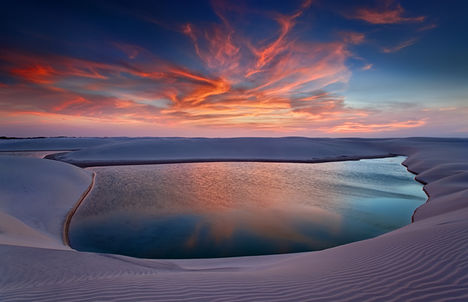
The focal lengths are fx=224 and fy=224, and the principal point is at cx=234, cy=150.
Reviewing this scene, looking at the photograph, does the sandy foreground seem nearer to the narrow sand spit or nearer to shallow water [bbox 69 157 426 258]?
the narrow sand spit

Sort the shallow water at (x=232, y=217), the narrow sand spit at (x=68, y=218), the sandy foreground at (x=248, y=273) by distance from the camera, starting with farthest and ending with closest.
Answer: the narrow sand spit at (x=68, y=218), the shallow water at (x=232, y=217), the sandy foreground at (x=248, y=273)

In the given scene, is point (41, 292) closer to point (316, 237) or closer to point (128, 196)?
point (316, 237)

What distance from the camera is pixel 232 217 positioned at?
916 centimetres

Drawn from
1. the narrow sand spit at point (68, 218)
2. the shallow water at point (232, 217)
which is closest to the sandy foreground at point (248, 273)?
the narrow sand spit at point (68, 218)

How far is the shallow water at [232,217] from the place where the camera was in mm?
6879

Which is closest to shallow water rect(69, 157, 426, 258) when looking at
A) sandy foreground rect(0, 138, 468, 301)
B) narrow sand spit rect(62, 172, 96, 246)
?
narrow sand spit rect(62, 172, 96, 246)

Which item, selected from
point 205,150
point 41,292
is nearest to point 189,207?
point 41,292

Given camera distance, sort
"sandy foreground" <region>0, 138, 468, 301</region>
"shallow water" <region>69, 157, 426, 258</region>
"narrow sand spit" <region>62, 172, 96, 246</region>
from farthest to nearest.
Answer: "narrow sand spit" <region>62, 172, 96, 246</region> < "shallow water" <region>69, 157, 426, 258</region> < "sandy foreground" <region>0, 138, 468, 301</region>

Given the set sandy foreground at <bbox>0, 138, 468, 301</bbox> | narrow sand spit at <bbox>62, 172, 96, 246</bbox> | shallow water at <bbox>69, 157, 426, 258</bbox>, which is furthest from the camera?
narrow sand spit at <bbox>62, 172, 96, 246</bbox>

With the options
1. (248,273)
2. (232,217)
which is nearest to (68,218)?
(232,217)

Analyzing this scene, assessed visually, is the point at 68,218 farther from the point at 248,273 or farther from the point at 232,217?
the point at 248,273

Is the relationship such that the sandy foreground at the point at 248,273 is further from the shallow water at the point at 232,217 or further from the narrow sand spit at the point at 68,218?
the shallow water at the point at 232,217

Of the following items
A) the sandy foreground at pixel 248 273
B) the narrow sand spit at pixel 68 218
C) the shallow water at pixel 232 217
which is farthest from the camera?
the narrow sand spit at pixel 68 218

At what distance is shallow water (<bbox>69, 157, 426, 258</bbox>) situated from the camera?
271 inches
